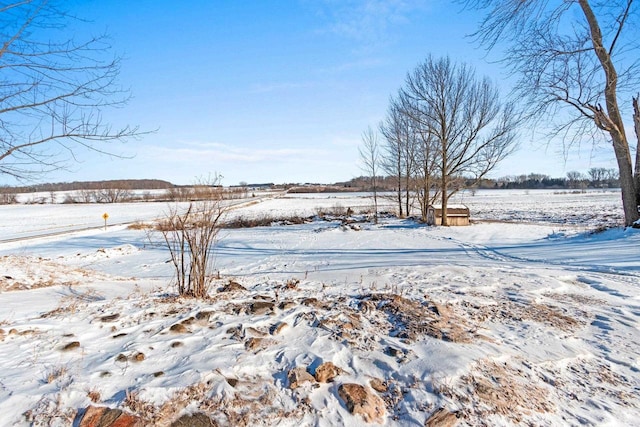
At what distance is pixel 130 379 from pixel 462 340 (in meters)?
3.04

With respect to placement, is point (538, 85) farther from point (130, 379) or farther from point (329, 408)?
point (130, 379)

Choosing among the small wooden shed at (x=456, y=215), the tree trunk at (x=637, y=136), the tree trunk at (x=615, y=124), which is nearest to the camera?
the tree trunk at (x=615, y=124)

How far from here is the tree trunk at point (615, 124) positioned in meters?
9.22

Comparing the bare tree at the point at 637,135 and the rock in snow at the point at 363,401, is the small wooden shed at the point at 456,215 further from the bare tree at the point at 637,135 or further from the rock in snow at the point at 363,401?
the rock in snow at the point at 363,401

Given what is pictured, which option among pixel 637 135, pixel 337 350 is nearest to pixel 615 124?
pixel 637 135

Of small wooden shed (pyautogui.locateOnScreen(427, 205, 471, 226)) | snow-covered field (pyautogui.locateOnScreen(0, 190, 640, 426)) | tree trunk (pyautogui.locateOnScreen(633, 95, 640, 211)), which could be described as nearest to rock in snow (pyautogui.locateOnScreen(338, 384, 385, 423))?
snow-covered field (pyautogui.locateOnScreen(0, 190, 640, 426))

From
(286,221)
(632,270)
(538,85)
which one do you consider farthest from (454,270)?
(286,221)

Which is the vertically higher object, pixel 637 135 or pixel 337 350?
pixel 637 135

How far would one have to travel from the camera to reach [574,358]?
118 inches

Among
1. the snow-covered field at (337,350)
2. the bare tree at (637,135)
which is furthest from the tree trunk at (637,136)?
the snow-covered field at (337,350)

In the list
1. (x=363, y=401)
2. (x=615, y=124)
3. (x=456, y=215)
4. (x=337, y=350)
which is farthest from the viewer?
(x=456, y=215)

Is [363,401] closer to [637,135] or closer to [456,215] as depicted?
[637,135]

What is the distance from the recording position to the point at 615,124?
9.64 metres

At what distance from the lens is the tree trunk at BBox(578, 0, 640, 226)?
922 cm
